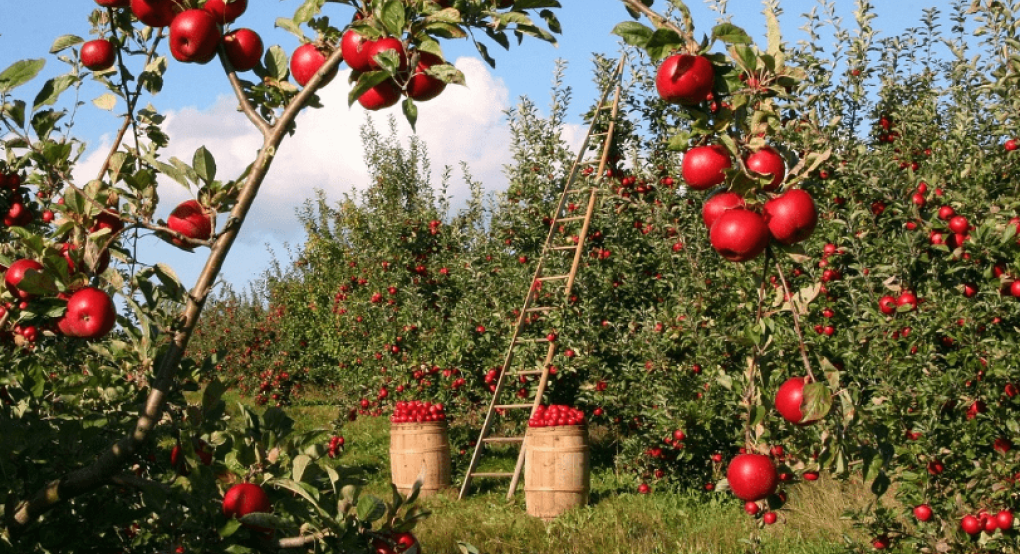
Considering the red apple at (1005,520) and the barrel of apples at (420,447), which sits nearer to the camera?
the red apple at (1005,520)

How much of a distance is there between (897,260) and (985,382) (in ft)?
2.46

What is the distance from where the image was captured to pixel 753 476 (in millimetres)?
1537

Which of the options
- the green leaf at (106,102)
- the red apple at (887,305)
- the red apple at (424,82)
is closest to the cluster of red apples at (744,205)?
the red apple at (424,82)

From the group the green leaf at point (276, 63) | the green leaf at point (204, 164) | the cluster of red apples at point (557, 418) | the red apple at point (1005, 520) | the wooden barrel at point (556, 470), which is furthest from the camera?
the cluster of red apples at point (557, 418)

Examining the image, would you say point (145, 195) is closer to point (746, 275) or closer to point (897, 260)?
point (897, 260)

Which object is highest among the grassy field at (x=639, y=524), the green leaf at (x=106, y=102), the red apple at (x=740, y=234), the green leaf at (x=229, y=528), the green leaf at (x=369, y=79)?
the green leaf at (x=106, y=102)

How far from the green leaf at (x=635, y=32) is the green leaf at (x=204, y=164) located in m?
0.62

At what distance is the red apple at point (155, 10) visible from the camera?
135 cm

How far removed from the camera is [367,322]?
9.21 m

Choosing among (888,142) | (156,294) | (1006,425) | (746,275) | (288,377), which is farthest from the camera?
(288,377)

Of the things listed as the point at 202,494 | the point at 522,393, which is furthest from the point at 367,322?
the point at 202,494

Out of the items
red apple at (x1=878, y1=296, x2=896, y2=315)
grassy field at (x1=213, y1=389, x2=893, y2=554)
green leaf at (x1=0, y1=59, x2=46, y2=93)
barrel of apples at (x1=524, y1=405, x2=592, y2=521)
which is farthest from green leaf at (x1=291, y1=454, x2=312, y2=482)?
barrel of apples at (x1=524, y1=405, x2=592, y2=521)

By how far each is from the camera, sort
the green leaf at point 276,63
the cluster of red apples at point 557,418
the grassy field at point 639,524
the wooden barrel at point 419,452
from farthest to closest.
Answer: the wooden barrel at point 419,452 < the cluster of red apples at point 557,418 < the grassy field at point 639,524 < the green leaf at point 276,63

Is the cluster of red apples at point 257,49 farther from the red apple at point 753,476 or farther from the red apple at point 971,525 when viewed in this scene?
the red apple at point 971,525
